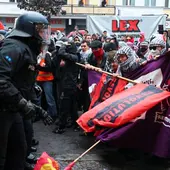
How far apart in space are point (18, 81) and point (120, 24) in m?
12.4

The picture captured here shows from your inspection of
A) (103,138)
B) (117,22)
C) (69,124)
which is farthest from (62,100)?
(117,22)

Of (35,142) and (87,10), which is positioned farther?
(87,10)

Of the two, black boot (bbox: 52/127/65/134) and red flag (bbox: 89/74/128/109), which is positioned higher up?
red flag (bbox: 89/74/128/109)

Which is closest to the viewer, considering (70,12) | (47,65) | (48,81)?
(47,65)

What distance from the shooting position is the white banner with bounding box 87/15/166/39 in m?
15.1

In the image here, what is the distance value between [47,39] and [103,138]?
61.4 inches

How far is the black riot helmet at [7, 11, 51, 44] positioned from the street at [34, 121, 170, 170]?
190cm

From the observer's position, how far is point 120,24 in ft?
50.3

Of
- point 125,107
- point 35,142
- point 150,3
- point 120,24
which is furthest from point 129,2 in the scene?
point 125,107

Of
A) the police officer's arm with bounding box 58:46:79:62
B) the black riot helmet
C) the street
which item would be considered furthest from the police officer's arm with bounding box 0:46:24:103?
the police officer's arm with bounding box 58:46:79:62

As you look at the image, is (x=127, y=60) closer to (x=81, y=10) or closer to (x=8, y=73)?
(x=8, y=73)

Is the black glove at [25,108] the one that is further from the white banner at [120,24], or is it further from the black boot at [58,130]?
the white banner at [120,24]

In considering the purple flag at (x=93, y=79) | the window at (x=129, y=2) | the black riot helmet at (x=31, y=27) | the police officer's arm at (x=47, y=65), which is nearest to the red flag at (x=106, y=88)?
the purple flag at (x=93, y=79)

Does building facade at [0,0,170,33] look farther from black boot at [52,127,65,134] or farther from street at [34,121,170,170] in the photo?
street at [34,121,170,170]
